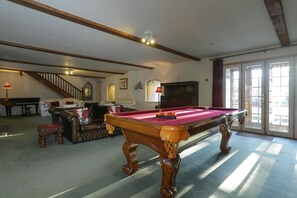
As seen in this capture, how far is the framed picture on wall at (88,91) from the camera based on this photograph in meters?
11.9

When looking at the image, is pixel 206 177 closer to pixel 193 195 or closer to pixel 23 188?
pixel 193 195

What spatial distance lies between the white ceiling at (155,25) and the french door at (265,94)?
0.65m

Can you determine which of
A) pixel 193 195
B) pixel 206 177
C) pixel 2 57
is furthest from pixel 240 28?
pixel 2 57

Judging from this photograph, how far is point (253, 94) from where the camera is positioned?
5.01m

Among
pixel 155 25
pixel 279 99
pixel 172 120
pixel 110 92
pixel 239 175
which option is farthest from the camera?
pixel 110 92

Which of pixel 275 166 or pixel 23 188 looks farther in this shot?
pixel 275 166

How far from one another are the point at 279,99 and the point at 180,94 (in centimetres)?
305

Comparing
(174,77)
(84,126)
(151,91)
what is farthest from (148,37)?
(151,91)

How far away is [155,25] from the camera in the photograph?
3242 millimetres

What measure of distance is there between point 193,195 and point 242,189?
67cm

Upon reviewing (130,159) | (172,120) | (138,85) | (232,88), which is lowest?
(130,159)

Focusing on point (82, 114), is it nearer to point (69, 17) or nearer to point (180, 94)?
point (69, 17)

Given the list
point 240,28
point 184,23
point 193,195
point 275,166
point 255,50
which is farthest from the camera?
point 255,50

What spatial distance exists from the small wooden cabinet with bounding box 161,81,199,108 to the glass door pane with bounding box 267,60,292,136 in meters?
2.25
